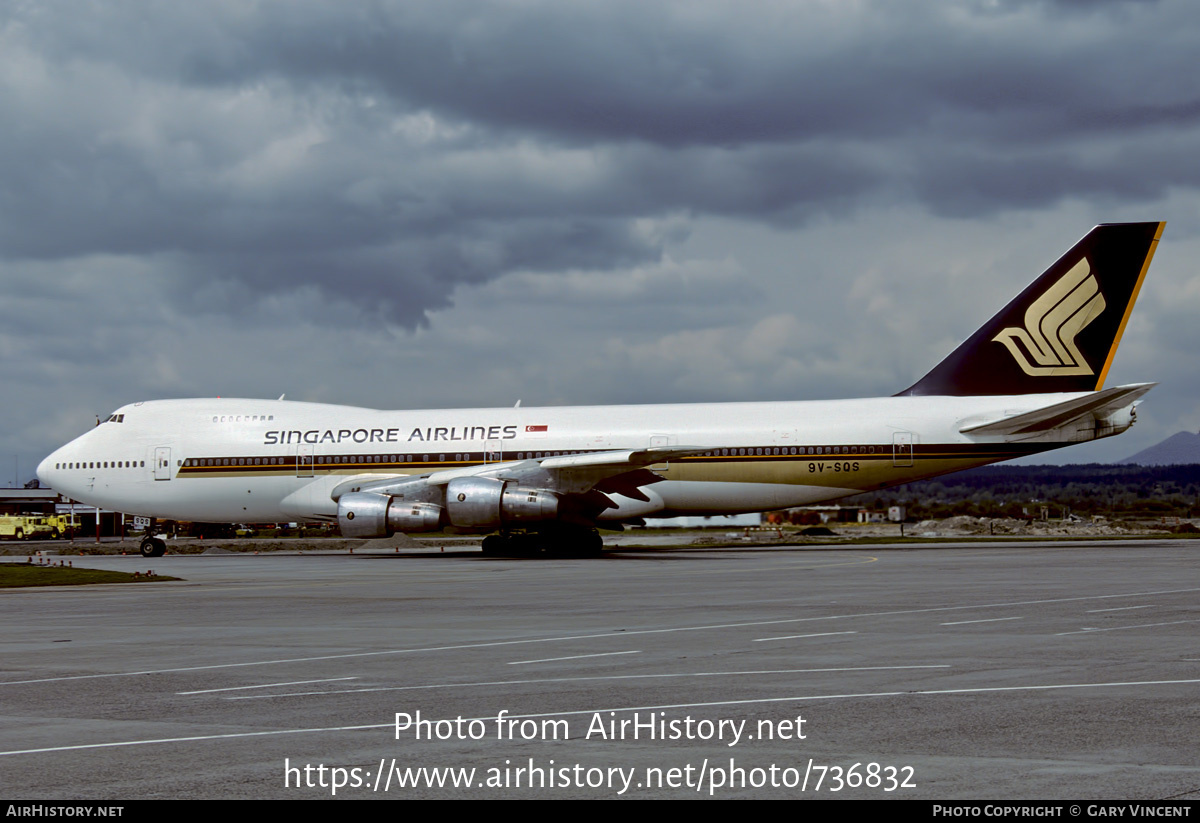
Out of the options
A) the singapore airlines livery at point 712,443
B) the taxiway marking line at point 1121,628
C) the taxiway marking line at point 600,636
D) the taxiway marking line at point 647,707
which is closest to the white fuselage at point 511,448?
the singapore airlines livery at point 712,443

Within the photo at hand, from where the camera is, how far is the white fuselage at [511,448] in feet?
130

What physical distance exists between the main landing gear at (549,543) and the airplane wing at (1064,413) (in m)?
12.8

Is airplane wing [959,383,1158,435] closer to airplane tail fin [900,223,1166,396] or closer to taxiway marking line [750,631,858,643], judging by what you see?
airplane tail fin [900,223,1166,396]

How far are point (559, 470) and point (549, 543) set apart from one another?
4129 millimetres

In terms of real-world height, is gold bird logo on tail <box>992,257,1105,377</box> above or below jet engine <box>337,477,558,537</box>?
above

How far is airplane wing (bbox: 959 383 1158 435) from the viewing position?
1427 inches

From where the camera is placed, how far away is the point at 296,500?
42.5m

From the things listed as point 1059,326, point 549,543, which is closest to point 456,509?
point 549,543

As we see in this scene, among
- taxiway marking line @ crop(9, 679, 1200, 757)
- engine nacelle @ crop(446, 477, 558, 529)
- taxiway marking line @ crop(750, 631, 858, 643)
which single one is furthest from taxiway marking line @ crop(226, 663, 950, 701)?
engine nacelle @ crop(446, 477, 558, 529)

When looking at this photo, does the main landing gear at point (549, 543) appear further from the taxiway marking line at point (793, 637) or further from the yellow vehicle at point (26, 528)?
the yellow vehicle at point (26, 528)

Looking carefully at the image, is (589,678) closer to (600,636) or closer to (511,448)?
(600,636)

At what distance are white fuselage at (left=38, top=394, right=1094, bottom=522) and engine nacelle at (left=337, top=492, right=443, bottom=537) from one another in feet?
9.56

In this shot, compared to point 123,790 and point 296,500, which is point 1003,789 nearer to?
point 123,790

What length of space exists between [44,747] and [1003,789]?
6.14 metres
